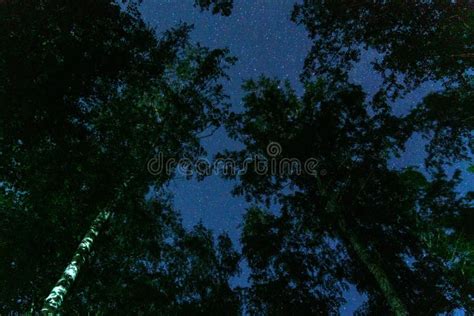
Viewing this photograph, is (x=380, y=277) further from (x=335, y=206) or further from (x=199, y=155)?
(x=199, y=155)

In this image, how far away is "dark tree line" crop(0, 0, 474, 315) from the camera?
9469 mm

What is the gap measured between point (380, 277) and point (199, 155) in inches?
331

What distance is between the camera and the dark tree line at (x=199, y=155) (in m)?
9.47

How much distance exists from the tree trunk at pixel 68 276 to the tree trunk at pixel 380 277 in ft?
29.0

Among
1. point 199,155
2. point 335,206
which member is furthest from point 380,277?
point 199,155

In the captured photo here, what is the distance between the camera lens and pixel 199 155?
15188mm

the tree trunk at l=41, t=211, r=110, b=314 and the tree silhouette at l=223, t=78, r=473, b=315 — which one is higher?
the tree silhouette at l=223, t=78, r=473, b=315

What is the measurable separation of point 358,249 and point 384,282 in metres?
1.78

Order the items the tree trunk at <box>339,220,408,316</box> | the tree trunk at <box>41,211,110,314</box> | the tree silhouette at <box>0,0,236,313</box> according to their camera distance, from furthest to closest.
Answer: the tree trunk at <box>339,220,408,316</box> → the tree silhouette at <box>0,0,236,313</box> → the tree trunk at <box>41,211,110,314</box>

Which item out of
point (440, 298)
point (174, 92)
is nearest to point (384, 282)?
point (440, 298)

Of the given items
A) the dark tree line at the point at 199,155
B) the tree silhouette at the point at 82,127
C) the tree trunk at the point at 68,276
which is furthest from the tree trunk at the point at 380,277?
the tree trunk at the point at 68,276

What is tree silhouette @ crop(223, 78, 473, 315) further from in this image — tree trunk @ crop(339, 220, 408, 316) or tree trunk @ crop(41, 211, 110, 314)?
tree trunk @ crop(41, 211, 110, 314)

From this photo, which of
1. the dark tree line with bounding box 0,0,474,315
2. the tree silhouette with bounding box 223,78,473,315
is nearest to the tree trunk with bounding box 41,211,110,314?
the dark tree line with bounding box 0,0,474,315

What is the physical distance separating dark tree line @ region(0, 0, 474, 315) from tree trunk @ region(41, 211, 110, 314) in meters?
0.06
